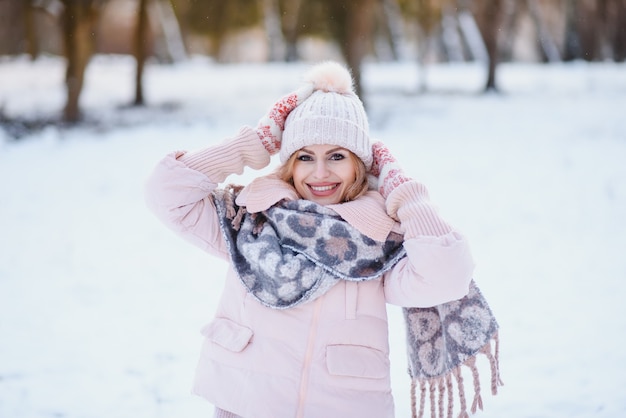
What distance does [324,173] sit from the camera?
2.16m

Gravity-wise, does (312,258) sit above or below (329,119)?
below

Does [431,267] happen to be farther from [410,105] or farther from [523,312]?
[410,105]

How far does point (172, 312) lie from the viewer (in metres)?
4.11

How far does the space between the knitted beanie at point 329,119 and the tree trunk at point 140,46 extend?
1154 centimetres

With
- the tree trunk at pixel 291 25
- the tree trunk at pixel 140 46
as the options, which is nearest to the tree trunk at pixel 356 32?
the tree trunk at pixel 140 46

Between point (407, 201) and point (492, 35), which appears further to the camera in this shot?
point (492, 35)

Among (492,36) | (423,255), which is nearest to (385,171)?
(423,255)

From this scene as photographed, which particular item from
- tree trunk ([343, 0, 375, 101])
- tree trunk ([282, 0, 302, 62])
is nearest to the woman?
tree trunk ([343, 0, 375, 101])

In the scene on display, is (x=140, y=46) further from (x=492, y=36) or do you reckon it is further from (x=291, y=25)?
(x=291, y=25)

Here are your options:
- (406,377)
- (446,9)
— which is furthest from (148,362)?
(446,9)

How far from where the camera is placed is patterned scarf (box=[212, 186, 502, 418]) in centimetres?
202

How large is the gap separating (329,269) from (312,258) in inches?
2.6

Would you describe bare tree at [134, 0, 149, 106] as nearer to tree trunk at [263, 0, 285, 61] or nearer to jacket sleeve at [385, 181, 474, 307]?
jacket sleeve at [385, 181, 474, 307]

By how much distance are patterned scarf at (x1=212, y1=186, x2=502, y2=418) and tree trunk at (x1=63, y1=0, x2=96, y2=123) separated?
30.2 ft
